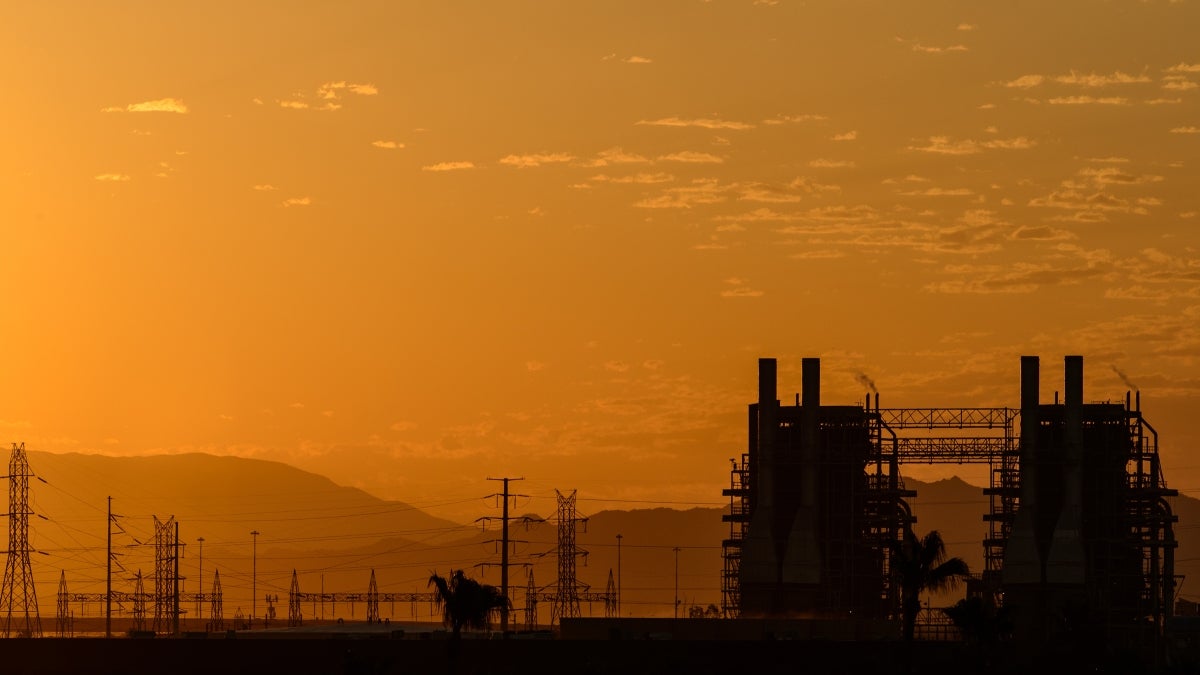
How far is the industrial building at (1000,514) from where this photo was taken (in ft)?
458

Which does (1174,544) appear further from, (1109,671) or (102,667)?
(102,667)

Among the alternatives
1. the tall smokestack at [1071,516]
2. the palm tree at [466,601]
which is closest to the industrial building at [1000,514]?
the tall smokestack at [1071,516]

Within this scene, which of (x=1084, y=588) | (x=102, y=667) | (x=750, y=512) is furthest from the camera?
(x=750, y=512)

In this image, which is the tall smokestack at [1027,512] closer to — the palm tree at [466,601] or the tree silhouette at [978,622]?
the tree silhouette at [978,622]

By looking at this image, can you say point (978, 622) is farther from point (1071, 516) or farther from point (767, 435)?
point (767, 435)

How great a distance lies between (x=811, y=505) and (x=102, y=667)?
170ft

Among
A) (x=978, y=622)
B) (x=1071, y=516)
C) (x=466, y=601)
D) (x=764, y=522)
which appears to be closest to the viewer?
(x=466, y=601)

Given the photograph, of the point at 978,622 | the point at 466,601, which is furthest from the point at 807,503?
the point at 466,601

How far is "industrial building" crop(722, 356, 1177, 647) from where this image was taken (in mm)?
139625

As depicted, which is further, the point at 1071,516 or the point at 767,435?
the point at 767,435

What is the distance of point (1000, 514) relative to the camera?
14612 centimetres

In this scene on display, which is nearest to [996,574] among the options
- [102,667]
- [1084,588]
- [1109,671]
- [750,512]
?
[1084,588]

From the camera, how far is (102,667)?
114375mm

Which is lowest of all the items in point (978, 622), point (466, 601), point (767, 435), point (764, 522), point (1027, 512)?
point (978, 622)
